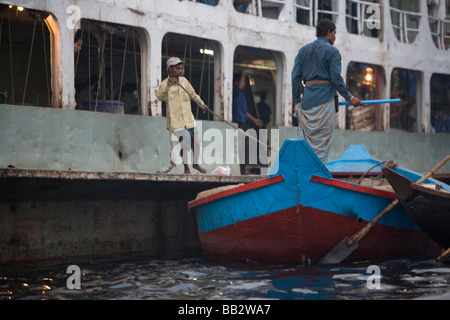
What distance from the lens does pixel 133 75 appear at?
14.5 meters

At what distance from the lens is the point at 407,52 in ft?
52.0

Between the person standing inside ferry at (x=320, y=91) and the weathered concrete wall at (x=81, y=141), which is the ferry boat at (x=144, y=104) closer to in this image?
the weathered concrete wall at (x=81, y=141)

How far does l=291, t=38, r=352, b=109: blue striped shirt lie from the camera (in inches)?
343

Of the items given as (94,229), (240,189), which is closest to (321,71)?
(240,189)

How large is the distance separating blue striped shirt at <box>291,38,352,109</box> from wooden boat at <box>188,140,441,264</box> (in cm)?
88

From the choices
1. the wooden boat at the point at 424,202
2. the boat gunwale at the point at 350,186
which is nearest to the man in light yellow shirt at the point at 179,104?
the boat gunwale at the point at 350,186

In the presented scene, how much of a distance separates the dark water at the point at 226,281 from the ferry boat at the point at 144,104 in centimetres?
104

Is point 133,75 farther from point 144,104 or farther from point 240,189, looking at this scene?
point 240,189

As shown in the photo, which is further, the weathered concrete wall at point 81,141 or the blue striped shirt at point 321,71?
the weathered concrete wall at point 81,141

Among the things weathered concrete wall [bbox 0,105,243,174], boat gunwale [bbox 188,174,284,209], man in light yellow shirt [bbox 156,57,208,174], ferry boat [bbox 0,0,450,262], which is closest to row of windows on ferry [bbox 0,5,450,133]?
ferry boat [bbox 0,0,450,262]

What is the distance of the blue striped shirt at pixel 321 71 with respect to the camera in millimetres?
8719

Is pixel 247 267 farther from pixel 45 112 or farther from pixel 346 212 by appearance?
pixel 45 112
